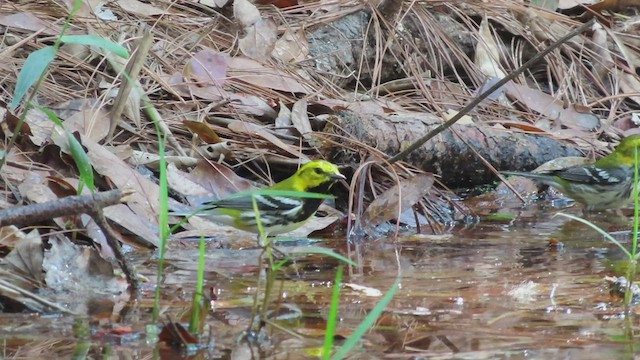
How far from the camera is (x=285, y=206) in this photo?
5.63 meters

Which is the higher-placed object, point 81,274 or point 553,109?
point 81,274

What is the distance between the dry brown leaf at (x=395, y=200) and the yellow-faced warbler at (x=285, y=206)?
11.8 inches

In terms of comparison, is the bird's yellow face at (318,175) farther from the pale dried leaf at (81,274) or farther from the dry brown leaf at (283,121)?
the pale dried leaf at (81,274)

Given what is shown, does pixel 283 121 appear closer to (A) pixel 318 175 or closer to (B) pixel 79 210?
(A) pixel 318 175

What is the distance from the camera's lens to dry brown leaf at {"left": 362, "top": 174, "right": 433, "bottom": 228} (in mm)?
5754

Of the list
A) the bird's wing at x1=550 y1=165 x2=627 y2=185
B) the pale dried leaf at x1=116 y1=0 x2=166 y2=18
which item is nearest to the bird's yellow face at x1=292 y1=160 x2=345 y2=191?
the bird's wing at x1=550 y1=165 x2=627 y2=185

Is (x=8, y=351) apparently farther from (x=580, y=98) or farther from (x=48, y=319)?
(x=580, y=98)

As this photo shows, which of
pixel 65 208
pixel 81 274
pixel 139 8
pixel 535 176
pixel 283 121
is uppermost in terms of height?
pixel 65 208

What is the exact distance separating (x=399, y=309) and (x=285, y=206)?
2.20 metres

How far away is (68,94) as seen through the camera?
6266 mm

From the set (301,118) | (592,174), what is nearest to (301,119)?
(301,118)

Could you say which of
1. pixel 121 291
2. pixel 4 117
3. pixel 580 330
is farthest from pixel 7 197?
pixel 580 330

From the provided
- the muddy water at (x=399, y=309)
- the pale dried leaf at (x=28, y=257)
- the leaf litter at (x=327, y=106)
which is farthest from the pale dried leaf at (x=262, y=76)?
the pale dried leaf at (x=28, y=257)

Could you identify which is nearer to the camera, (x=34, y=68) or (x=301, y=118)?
(x=34, y=68)
